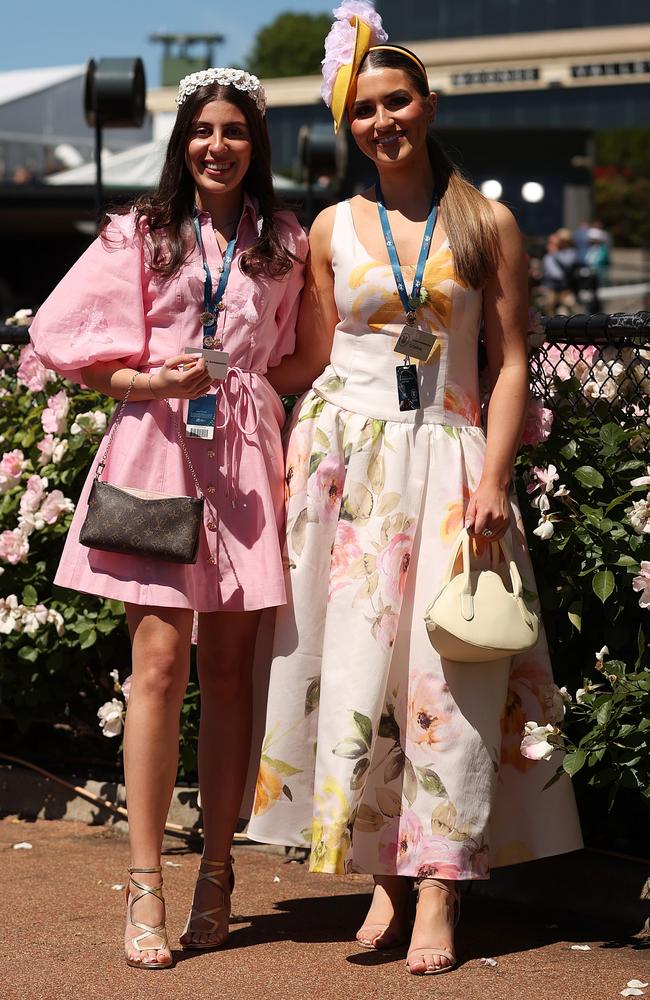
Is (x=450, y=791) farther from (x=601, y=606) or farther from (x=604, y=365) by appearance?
(x=604, y=365)

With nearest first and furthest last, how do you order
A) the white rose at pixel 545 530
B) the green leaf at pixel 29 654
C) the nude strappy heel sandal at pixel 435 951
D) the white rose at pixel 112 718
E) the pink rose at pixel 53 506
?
1. the nude strappy heel sandal at pixel 435 951
2. the white rose at pixel 545 530
3. the white rose at pixel 112 718
4. the pink rose at pixel 53 506
5. the green leaf at pixel 29 654

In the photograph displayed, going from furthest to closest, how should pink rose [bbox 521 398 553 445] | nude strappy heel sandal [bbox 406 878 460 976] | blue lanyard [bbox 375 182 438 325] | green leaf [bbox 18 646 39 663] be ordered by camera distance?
green leaf [bbox 18 646 39 663]
pink rose [bbox 521 398 553 445]
blue lanyard [bbox 375 182 438 325]
nude strappy heel sandal [bbox 406 878 460 976]

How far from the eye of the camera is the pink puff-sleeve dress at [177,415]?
136 inches

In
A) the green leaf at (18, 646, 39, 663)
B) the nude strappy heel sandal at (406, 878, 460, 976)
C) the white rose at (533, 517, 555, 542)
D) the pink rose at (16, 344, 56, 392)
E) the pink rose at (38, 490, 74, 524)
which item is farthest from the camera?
the pink rose at (16, 344, 56, 392)

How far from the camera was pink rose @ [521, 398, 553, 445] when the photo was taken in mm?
3754

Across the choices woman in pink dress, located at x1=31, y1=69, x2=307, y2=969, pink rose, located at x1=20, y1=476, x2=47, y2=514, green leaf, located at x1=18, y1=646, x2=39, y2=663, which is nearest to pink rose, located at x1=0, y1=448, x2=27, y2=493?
pink rose, located at x1=20, y1=476, x2=47, y2=514

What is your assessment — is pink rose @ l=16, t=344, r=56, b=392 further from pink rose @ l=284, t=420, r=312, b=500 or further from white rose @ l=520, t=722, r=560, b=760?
white rose @ l=520, t=722, r=560, b=760

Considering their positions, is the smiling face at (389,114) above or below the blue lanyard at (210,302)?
above

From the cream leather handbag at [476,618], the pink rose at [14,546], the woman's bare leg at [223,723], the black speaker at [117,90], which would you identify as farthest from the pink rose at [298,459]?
the black speaker at [117,90]

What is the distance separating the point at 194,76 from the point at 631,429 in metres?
1.46

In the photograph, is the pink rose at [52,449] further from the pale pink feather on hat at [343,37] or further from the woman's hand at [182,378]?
the pale pink feather on hat at [343,37]

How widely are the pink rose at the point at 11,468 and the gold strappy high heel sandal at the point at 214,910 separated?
167cm

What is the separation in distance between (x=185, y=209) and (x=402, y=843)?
165 cm

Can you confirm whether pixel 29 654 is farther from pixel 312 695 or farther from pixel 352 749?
pixel 352 749
